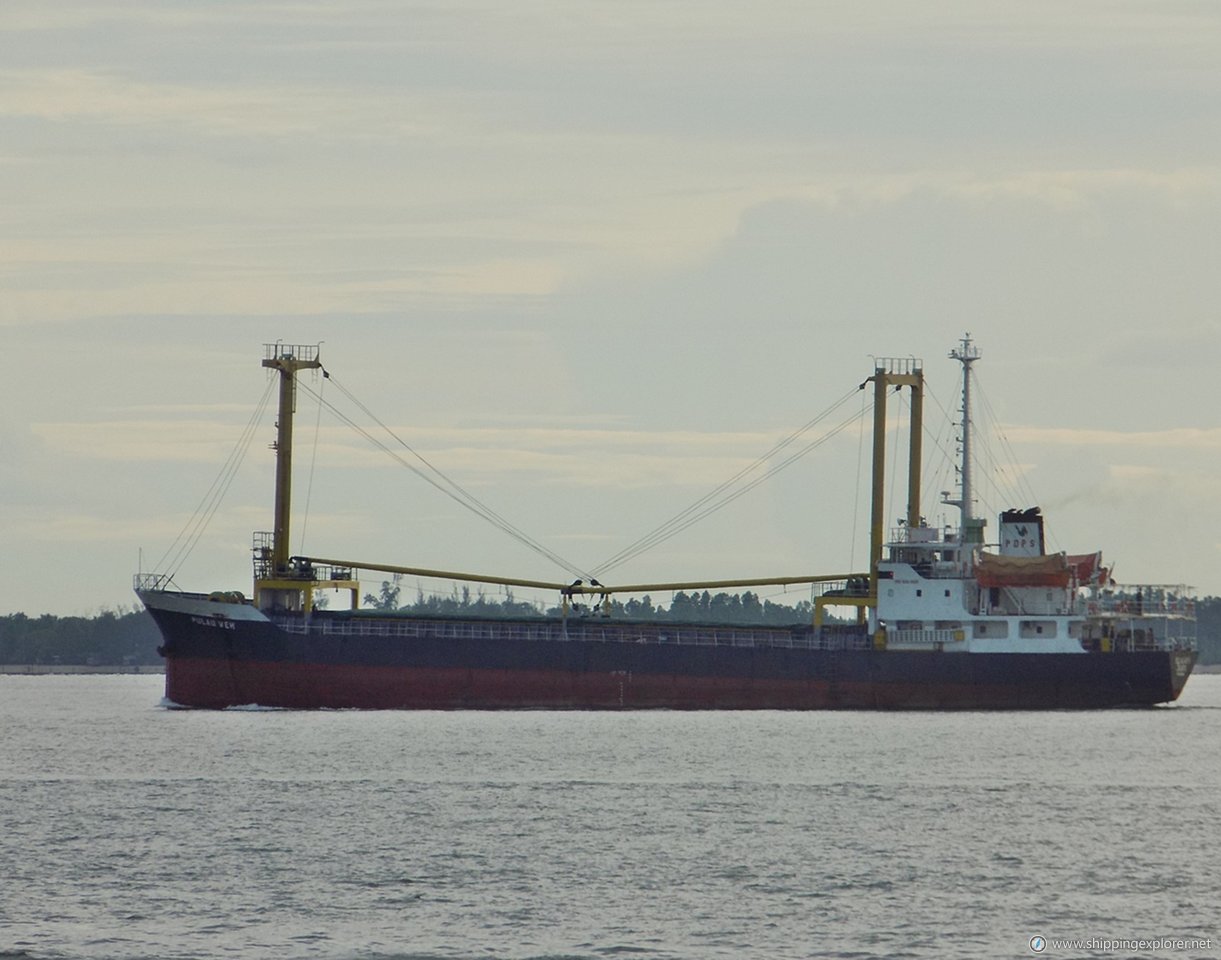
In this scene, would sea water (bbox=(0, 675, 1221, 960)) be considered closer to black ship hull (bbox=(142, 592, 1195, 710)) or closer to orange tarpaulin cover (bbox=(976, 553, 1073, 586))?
black ship hull (bbox=(142, 592, 1195, 710))

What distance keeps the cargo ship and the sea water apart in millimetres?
9426

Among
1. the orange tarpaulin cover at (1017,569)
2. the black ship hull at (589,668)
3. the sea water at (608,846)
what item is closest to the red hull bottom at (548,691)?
the black ship hull at (589,668)

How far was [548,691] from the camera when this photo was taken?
257 feet

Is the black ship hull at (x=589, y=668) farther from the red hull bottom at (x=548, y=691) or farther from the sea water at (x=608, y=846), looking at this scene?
the sea water at (x=608, y=846)

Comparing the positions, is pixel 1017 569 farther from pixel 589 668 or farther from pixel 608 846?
pixel 608 846

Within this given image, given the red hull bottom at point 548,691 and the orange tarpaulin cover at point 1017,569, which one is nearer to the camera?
the red hull bottom at point 548,691

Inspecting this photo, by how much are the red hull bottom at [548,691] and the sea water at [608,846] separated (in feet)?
29.9

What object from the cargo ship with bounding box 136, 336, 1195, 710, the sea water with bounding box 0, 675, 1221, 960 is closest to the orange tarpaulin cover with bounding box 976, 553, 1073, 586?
the cargo ship with bounding box 136, 336, 1195, 710

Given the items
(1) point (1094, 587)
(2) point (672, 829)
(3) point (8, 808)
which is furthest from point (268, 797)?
(1) point (1094, 587)

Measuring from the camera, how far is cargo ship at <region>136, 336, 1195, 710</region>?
3009 inches

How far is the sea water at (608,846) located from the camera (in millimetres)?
30250

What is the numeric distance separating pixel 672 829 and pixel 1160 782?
16575 millimetres

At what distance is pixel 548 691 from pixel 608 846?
128 ft

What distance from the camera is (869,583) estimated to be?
82.8 m
